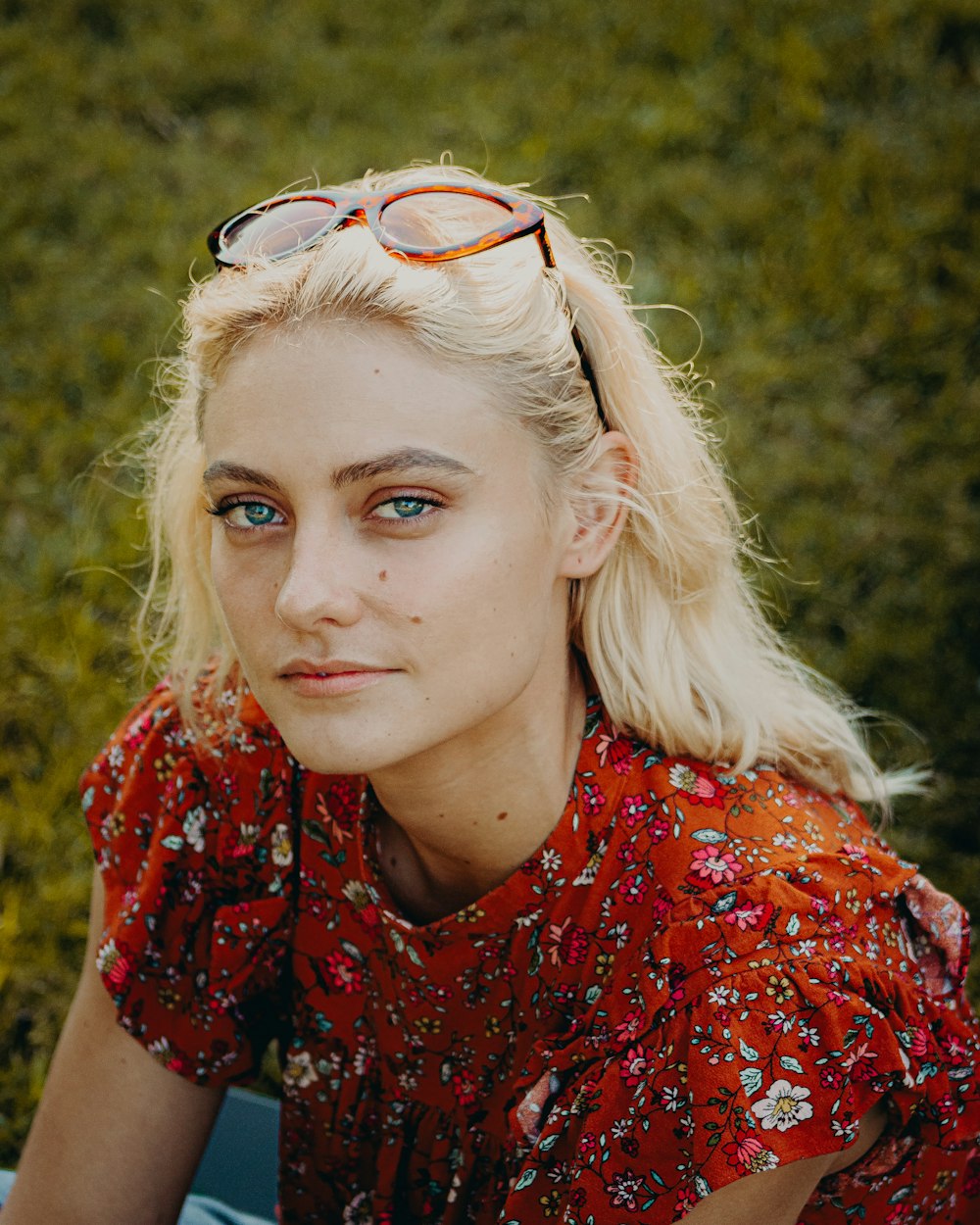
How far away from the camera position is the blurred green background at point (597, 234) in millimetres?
3748

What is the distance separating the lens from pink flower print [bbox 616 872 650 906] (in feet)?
6.31

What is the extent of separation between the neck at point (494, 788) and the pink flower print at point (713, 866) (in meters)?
0.28

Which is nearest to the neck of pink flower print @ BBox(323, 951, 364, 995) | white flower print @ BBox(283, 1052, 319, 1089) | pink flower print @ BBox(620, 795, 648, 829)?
pink flower print @ BBox(620, 795, 648, 829)

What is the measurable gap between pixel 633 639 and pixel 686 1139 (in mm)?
766

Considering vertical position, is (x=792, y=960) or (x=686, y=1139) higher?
(x=792, y=960)

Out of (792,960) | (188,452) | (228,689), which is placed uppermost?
(188,452)

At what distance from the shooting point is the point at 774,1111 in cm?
168

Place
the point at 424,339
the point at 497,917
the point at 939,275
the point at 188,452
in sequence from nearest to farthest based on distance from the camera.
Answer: the point at 424,339 → the point at 497,917 → the point at 188,452 → the point at 939,275

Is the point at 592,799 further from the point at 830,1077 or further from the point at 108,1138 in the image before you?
the point at 108,1138

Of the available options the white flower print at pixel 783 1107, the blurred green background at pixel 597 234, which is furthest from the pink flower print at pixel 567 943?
the blurred green background at pixel 597 234

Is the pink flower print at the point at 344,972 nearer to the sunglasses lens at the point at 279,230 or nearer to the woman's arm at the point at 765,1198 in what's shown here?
the woman's arm at the point at 765,1198

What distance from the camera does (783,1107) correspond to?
168 centimetres

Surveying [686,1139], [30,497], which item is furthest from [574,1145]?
[30,497]

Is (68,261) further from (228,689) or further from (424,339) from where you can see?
(424,339)
